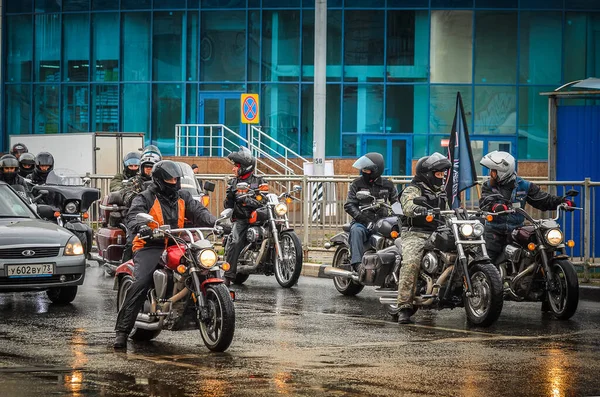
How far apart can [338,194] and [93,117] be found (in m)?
27.8

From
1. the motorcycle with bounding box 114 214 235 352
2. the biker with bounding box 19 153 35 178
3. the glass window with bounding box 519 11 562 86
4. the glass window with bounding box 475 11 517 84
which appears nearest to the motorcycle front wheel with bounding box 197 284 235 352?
Result: the motorcycle with bounding box 114 214 235 352

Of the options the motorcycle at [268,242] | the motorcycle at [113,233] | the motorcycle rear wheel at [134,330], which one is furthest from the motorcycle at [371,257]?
the motorcycle rear wheel at [134,330]

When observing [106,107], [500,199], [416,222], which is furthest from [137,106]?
[416,222]

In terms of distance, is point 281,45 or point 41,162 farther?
point 281,45

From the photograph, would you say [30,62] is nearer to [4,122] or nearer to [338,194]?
[4,122]

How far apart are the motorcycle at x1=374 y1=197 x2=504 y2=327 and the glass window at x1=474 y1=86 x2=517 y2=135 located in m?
31.5

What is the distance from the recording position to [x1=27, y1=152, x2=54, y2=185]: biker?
19891 mm

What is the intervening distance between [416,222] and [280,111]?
1269 inches

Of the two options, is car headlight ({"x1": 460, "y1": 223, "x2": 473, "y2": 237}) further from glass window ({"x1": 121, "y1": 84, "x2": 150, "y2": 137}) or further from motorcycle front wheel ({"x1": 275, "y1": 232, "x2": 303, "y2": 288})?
glass window ({"x1": 121, "y1": 84, "x2": 150, "y2": 137})

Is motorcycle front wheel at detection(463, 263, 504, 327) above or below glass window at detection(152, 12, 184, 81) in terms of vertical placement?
below

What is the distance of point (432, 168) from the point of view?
1355cm

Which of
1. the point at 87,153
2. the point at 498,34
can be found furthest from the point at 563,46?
the point at 87,153

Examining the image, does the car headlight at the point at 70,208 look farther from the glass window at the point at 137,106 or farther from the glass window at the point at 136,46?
the glass window at the point at 136,46

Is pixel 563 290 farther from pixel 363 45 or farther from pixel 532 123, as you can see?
pixel 363 45
